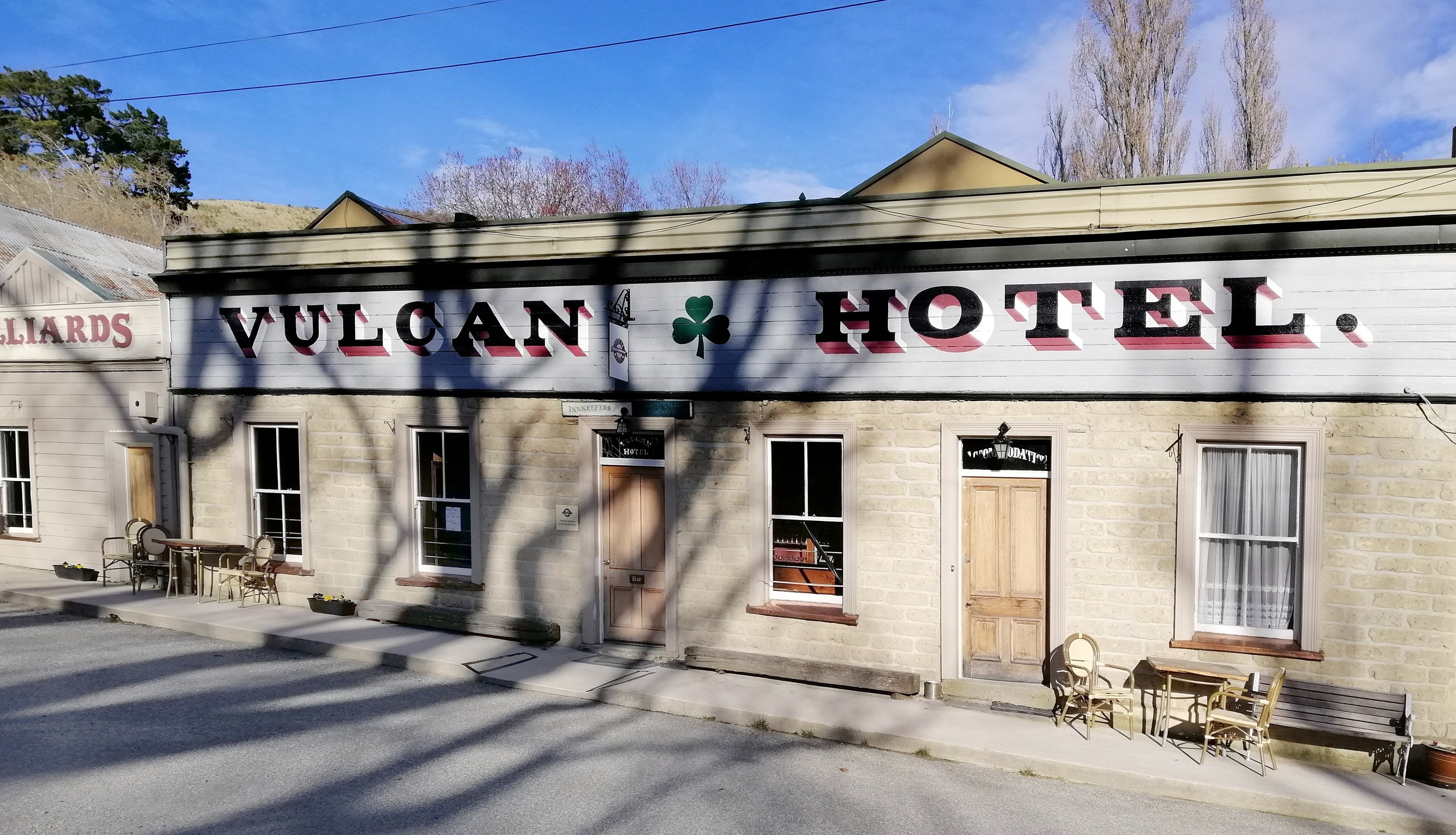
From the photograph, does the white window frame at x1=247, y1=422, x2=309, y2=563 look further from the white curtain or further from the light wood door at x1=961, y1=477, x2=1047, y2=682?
the white curtain

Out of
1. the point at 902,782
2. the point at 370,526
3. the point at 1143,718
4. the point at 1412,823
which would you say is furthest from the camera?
the point at 370,526

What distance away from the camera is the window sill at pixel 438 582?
10.7m

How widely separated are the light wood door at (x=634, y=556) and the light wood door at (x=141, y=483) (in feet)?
26.3

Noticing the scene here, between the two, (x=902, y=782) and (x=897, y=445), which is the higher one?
(x=897, y=445)

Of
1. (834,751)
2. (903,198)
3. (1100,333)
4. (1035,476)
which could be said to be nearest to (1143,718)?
(1035,476)

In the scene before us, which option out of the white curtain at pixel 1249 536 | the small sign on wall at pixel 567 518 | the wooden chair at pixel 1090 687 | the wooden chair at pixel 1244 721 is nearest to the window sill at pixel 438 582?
the small sign on wall at pixel 567 518

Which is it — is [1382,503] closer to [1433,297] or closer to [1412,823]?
[1433,297]

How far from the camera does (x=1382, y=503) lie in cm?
743

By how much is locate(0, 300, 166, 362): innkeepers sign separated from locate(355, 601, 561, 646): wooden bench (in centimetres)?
545

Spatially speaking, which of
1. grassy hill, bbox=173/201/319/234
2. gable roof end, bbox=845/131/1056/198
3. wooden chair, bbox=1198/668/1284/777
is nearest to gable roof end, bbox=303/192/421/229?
gable roof end, bbox=845/131/1056/198

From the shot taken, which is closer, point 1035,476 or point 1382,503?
point 1382,503

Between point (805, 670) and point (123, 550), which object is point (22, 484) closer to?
point (123, 550)

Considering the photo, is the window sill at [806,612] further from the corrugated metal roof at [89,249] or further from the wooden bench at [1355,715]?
the corrugated metal roof at [89,249]

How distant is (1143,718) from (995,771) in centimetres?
194
